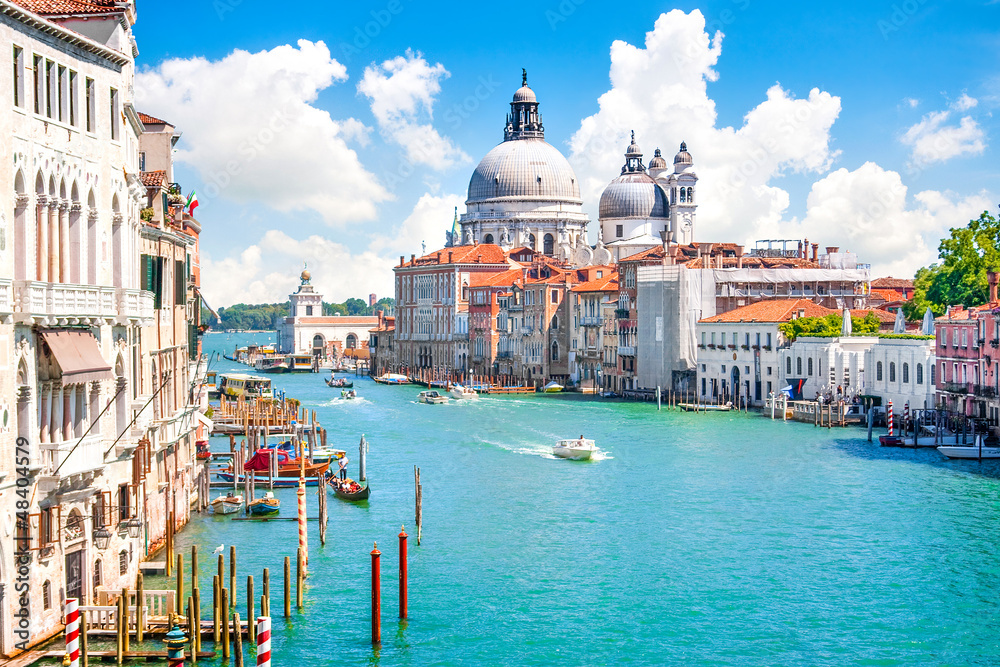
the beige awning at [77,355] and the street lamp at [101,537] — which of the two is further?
Result: the street lamp at [101,537]

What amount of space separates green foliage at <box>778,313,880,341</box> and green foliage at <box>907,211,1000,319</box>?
2.44 m

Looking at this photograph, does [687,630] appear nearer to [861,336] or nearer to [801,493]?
[801,493]

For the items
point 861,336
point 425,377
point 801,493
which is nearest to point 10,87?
point 801,493

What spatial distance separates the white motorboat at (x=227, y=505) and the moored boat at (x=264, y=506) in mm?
229

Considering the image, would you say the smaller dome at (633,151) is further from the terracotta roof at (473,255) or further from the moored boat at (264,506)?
the moored boat at (264,506)

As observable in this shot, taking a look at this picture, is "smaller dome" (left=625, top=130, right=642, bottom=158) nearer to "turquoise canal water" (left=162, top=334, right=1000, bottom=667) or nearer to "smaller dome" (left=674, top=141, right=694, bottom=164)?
"smaller dome" (left=674, top=141, right=694, bottom=164)

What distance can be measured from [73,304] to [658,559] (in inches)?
393

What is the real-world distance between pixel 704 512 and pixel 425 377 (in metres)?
47.2

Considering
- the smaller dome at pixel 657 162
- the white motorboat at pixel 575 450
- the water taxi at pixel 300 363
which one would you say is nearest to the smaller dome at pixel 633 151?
the smaller dome at pixel 657 162

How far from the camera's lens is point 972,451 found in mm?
29672

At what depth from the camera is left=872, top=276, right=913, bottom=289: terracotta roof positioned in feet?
211

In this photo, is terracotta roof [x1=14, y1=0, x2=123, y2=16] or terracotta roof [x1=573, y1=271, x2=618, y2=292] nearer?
terracotta roof [x1=14, y1=0, x2=123, y2=16]

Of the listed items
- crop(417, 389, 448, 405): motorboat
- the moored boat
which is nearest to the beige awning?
the moored boat

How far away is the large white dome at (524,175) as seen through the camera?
80.1 meters
